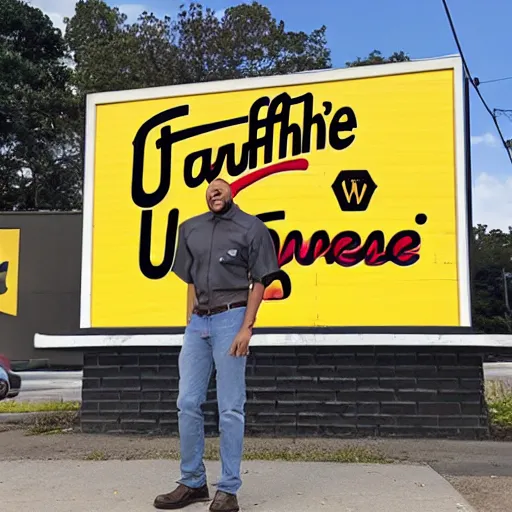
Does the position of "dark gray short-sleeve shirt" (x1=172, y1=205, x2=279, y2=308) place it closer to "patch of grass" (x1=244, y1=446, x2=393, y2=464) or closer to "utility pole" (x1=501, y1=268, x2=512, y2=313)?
"patch of grass" (x1=244, y1=446, x2=393, y2=464)

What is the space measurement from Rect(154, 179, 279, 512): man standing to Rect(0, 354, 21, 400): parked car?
6.76 metres

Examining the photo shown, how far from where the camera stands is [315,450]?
602cm

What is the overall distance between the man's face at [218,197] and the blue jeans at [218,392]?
61cm

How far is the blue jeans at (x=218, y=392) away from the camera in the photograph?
402 centimetres

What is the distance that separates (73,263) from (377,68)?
8.29 meters

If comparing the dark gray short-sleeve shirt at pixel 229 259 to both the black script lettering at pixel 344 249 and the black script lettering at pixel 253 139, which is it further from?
the black script lettering at pixel 253 139

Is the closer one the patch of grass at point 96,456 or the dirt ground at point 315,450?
the dirt ground at point 315,450

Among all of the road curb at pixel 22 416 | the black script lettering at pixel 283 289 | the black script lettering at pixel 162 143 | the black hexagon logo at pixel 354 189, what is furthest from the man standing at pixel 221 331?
the road curb at pixel 22 416

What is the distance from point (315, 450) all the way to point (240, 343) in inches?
94.5

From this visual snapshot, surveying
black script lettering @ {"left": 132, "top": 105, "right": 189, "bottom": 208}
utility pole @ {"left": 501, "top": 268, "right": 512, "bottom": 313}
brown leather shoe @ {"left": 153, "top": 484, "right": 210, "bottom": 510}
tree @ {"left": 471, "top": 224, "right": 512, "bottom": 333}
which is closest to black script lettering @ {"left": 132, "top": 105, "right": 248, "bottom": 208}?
black script lettering @ {"left": 132, "top": 105, "right": 189, "bottom": 208}

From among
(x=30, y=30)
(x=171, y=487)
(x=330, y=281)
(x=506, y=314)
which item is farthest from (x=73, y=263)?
(x=506, y=314)

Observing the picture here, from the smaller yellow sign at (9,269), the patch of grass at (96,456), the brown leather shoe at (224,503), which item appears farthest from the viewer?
the smaller yellow sign at (9,269)

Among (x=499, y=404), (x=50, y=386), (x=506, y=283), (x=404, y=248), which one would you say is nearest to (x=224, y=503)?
(x=404, y=248)

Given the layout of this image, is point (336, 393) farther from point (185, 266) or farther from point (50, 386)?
point (50, 386)
